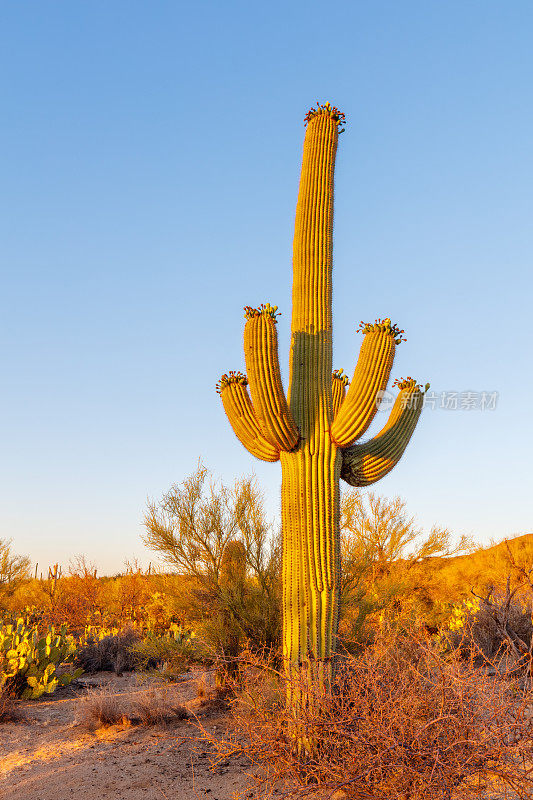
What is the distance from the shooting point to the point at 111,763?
20.3 ft

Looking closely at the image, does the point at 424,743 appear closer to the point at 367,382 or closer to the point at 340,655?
the point at 340,655

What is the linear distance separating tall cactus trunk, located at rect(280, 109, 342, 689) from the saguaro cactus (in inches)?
0.4

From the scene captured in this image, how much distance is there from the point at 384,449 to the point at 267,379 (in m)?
1.60

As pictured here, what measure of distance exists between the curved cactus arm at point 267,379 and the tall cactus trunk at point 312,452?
265 millimetres

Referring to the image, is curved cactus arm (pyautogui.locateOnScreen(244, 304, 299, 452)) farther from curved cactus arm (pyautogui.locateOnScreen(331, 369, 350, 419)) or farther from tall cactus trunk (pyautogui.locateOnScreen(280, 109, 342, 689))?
curved cactus arm (pyautogui.locateOnScreen(331, 369, 350, 419))

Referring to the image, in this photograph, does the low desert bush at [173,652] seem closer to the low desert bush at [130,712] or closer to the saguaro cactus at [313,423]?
the low desert bush at [130,712]

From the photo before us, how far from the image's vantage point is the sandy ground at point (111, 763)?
5461mm

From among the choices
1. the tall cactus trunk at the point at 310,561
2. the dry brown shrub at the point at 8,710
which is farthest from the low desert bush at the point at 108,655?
the tall cactus trunk at the point at 310,561

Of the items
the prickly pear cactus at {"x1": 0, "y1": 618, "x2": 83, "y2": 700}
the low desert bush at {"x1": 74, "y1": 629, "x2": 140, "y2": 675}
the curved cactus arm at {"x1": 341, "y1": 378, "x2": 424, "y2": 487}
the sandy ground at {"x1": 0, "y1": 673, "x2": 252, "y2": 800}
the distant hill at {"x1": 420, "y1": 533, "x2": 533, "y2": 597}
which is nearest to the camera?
the sandy ground at {"x1": 0, "y1": 673, "x2": 252, "y2": 800}

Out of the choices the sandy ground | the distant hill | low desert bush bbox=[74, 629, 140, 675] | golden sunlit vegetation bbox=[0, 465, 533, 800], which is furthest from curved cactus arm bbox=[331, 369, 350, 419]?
the distant hill

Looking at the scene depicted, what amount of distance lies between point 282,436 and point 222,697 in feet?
15.8

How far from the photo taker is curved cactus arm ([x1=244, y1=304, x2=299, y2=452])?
6262 mm

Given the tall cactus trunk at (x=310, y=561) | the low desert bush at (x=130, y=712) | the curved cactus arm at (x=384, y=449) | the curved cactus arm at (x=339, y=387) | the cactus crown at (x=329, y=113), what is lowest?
the low desert bush at (x=130, y=712)

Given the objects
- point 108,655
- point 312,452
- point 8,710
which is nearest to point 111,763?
point 8,710
